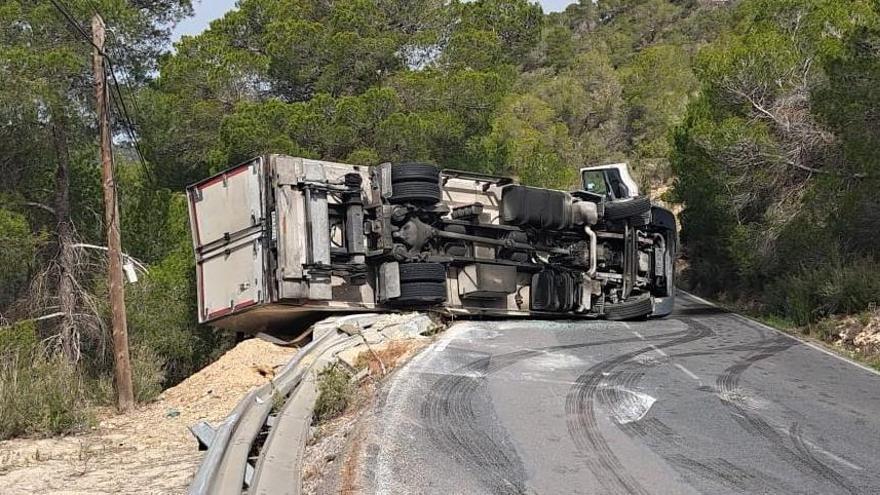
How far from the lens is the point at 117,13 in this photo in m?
20.2

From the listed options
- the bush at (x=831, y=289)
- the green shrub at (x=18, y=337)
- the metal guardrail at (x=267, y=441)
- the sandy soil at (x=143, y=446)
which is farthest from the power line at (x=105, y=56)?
the bush at (x=831, y=289)

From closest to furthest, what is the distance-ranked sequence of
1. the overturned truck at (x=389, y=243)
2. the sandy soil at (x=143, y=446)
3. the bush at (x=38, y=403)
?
the sandy soil at (x=143, y=446) < the bush at (x=38, y=403) < the overturned truck at (x=389, y=243)

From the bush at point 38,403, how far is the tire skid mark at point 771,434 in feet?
24.4

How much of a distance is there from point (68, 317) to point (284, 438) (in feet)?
41.6

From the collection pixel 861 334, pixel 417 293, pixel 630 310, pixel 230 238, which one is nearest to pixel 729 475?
pixel 417 293

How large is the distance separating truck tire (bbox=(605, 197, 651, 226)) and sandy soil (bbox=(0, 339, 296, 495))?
7018 mm

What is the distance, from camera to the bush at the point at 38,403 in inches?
389

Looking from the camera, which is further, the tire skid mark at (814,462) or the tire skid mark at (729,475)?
the tire skid mark at (814,462)

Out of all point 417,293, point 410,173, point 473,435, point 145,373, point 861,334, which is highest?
point 410,173

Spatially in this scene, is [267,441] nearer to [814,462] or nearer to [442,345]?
[814,462]

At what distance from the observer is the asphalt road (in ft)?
19.7

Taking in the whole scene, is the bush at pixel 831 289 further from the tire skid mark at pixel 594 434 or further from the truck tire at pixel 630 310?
the tire skid mark at pixel 594 434

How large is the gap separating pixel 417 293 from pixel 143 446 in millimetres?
5043

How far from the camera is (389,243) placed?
13.0 metres
